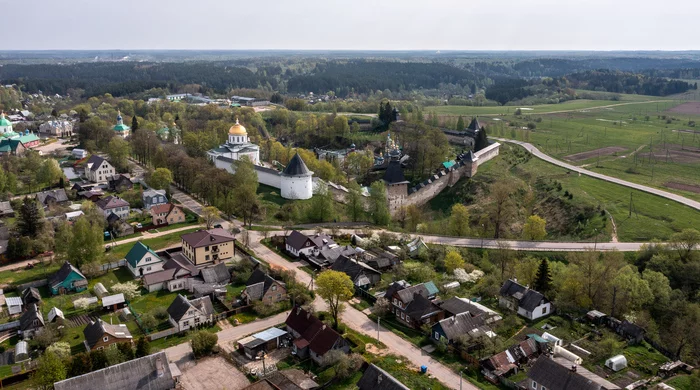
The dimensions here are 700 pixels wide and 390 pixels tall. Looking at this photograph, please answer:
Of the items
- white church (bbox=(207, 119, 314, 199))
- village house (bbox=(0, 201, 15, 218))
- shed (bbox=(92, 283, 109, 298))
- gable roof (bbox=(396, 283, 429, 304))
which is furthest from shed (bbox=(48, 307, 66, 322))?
white church (bbox=(207, 119, 314, 199))

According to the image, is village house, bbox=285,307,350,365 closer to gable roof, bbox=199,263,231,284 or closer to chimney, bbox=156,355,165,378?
chimney, bbox=156,355,165,378

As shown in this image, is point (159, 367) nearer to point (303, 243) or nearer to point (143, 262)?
point (143, 262)

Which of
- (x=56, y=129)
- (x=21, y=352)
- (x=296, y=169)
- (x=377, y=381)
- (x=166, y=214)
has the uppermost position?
(x=56, y=129)

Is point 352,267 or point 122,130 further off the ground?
point 122,130

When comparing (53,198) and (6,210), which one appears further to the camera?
(53,198)

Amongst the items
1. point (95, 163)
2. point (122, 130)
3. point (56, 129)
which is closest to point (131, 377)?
point (95, 163)

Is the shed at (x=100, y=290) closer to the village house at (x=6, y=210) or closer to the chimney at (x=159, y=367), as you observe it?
the chimney at (x=159, y=367)
